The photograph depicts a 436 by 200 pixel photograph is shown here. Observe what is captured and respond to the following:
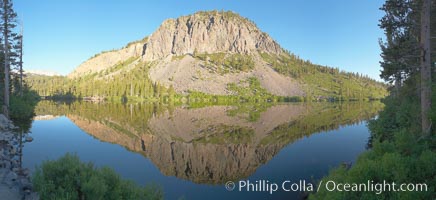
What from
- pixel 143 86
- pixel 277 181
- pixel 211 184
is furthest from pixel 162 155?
pixel 143 86

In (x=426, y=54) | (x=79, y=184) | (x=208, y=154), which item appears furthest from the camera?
(x=208, y=154)

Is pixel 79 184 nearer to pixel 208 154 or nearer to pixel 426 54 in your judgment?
pixel 208 154

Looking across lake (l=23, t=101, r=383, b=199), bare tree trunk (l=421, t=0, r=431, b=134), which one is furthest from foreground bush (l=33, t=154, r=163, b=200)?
bare tree trunk (l=421, t=0, r=431, b=134)

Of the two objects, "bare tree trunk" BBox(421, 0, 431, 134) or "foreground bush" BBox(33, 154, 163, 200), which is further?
"bare tree trunk" BBox(421, 0, 431, 134)

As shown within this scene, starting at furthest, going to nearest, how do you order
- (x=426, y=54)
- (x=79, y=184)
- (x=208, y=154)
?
(x=208, y=154) → (x=426, y=54) → (x=79, y=184)

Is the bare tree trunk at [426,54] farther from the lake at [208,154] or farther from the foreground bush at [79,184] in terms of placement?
the foreground bush at [79,184]

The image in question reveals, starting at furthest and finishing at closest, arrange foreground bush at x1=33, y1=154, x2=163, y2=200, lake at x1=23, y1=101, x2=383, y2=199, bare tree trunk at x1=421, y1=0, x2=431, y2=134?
lake at x1=23, y1=101, x2=383, y2=199, bare tree trunk at x1=421, y1=0, x2=431, y2=134, foreground bush at x1=33, y1=154, x2=163, y2=200

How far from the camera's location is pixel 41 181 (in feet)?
31.8

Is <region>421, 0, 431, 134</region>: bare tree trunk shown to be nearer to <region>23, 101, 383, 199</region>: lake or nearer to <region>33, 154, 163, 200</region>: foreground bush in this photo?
<region>23, 101, 383, 199</region>: lake

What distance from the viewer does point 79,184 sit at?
9.89 m

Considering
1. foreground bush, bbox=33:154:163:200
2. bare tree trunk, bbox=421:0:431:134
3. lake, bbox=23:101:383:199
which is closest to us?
foreground bush, bbox=33:154:163:200

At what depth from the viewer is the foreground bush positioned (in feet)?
30.2

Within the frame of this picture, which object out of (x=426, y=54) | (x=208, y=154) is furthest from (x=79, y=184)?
(x=426, y=54)

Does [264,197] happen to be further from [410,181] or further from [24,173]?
[24,173]
